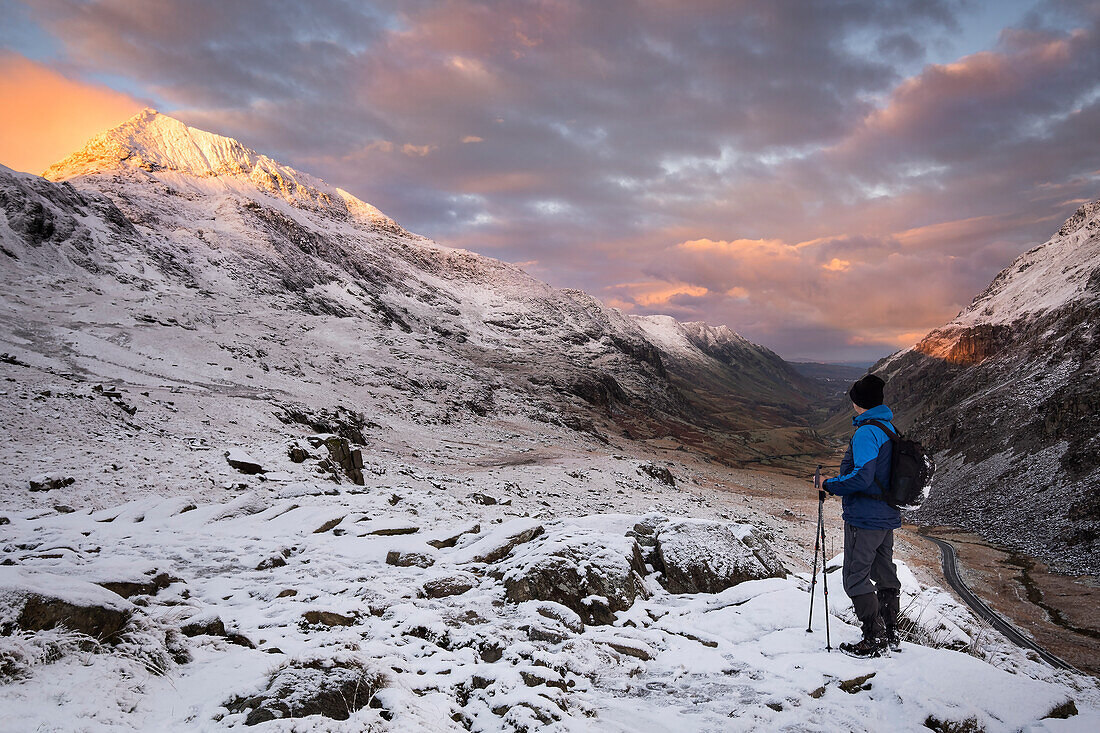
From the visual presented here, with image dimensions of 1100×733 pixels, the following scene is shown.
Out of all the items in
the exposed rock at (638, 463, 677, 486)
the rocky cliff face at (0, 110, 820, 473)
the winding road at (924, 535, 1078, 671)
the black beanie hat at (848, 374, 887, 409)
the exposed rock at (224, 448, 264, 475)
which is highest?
the rocky cliff face at (0, 110, 820, 473)

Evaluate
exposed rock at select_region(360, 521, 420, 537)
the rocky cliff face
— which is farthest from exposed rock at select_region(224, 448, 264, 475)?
the rocky cliff face

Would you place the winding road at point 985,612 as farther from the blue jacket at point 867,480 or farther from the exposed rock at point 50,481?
the exposed rock at point 50,481

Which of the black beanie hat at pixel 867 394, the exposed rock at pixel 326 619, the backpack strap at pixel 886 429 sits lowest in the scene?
the exposed rock at pixel 326 619

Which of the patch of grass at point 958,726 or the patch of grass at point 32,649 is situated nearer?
the patch of grass at point 32,649

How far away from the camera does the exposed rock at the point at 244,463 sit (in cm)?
1836

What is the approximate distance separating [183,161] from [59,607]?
151 m

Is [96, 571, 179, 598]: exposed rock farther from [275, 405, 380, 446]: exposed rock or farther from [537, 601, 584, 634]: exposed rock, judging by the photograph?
[275, 405, 380, 446]: exposed rock

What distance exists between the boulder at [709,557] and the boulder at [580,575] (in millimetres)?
741

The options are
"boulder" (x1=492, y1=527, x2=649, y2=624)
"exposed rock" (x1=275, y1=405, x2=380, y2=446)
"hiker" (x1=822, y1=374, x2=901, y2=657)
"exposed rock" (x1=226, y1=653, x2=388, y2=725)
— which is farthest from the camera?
"exposed rock" (x1=275, y1=405, x2=380, y2=446)

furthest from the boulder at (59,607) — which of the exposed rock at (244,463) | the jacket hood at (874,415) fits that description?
the exposed rock at (244,463)

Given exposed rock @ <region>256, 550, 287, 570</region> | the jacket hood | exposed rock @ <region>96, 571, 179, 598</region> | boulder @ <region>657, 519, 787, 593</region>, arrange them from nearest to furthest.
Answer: the jacket hood, exposed rock @ <region>96, 571, 179, 598</region>, exposed rock @ <region>256, 550, 287, 570</region>, boulder @ <region>657, 519, 787, 593</region>

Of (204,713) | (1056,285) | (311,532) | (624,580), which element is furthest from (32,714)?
(1056,285)

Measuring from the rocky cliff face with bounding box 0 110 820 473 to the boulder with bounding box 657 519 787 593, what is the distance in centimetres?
3713

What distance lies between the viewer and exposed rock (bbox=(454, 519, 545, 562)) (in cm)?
1045
